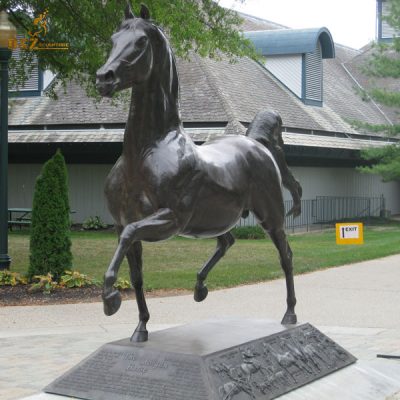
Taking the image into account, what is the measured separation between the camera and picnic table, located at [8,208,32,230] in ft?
78.2

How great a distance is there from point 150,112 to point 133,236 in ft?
3.28

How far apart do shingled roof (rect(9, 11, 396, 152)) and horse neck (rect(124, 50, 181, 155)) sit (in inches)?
600

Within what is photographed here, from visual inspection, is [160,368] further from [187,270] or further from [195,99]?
[195,99]

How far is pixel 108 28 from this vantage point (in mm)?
15039

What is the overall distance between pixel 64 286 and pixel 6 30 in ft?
14.5

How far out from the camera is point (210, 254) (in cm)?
1841

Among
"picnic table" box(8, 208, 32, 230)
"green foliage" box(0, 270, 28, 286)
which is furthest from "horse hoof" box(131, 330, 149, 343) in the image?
"picnic table" box(8, 208, 32, 230)

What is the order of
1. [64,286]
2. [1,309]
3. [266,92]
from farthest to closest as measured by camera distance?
[266,92] < [64,286] < [1,309]

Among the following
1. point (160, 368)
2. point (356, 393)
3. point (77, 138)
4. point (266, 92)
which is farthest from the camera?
point (266, 92)

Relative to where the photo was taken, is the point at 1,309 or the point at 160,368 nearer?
the point at 160,368

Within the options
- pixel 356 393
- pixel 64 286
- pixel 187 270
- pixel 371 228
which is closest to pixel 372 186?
pixel 371 228

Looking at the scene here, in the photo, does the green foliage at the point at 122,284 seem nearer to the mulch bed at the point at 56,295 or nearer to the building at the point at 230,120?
the mulch bed at the point at 56,295

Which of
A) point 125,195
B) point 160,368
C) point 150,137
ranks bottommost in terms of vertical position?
point 160,368

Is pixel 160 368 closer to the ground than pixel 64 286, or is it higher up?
higher up
